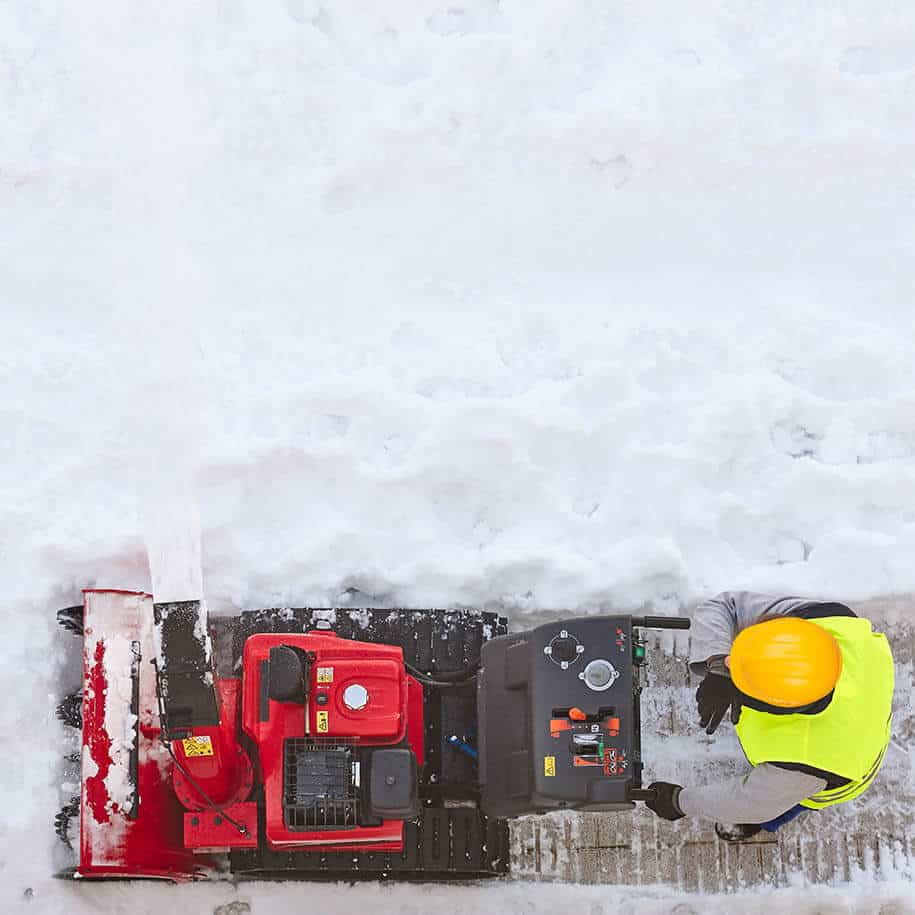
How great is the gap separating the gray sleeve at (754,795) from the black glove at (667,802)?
6 cm

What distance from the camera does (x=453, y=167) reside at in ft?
17.9

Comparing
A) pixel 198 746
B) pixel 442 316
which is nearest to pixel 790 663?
pixel 198 746

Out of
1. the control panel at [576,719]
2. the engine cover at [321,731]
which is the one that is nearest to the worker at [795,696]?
the control panel at [576,719]

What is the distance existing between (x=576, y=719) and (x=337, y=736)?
90 cm

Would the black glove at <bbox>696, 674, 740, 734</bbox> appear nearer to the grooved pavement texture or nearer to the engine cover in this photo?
the grooved pavement texture

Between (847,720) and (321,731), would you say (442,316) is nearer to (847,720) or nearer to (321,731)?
(321,731)

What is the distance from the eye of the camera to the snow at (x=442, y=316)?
5.01 meters

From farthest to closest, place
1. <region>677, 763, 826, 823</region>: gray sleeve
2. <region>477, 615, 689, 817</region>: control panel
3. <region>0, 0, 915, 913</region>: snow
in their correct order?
<region>0, 0, 915, 913</region>: snow, <region>477, 615, 689, 817</region>: control panel, <region>677, 763, 826, 823</region>: gray sleeve

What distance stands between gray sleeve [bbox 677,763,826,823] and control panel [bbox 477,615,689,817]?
11.9 inches

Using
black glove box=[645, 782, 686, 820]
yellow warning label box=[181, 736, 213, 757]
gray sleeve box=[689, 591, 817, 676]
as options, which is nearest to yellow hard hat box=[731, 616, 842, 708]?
gray sleeve box=[689, 591, 817, 676]

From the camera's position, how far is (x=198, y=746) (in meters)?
4.04

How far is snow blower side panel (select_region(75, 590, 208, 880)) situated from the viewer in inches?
171

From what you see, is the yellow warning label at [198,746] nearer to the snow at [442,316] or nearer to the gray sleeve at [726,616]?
the snow at [442,316]

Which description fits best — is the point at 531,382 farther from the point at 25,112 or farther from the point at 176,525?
the point at 25,112
